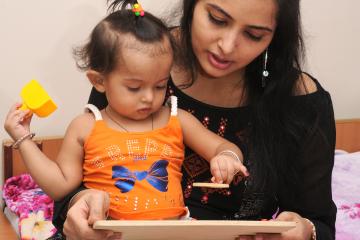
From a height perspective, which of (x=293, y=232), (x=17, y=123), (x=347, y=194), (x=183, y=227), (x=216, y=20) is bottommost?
(x=347, y=194)

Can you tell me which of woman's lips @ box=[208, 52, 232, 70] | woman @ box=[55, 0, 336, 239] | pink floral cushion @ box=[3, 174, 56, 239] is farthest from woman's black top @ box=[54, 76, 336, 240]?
pink floral cushion @ box=[3, 174, 56, 239]

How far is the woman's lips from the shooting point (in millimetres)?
1149

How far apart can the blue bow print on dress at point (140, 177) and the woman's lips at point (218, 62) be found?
27cm

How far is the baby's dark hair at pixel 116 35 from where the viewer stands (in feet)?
3.54

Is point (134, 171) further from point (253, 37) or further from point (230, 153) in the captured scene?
point (253, 37)

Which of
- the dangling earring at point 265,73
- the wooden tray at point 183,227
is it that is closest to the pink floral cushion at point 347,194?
the dangling earring at point 265,73

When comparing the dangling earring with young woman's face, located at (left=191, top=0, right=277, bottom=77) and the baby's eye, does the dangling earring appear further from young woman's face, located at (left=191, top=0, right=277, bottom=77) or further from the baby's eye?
the baby's eye

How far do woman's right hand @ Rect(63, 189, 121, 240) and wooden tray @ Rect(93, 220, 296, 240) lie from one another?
0.06 meters

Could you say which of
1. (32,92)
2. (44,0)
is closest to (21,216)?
(32,92)

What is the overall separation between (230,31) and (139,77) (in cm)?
24

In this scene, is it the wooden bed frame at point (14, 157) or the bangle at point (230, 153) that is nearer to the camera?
the bangle at point (230, 153)

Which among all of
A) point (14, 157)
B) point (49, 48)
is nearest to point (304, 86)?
point (49, 48)

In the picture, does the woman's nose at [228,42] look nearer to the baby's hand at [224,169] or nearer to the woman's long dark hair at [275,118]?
the woman's long dark hair at [275,118]

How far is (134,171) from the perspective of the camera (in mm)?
1079
